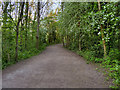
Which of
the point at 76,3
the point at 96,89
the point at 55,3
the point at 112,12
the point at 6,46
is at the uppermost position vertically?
the point at 55,3

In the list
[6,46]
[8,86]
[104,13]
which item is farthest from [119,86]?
[6,46]

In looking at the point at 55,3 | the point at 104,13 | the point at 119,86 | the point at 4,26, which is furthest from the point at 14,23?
the point at 55,3

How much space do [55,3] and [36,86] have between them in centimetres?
1332

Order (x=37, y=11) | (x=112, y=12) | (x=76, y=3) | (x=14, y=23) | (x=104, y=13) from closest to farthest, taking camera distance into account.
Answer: (x=112, y=12)
(x=104, y=13)
(x=14, y=23)
(x=76, y=3)
(x=37, y=11)

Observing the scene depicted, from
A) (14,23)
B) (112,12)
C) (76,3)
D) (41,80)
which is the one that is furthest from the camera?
(76,3)

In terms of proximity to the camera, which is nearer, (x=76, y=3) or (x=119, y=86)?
(x=119, y=86)

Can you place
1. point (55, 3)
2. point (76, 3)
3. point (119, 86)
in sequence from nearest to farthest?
point (119, 86) < point (76, 3) < point (55, 3)

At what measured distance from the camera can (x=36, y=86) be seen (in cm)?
326

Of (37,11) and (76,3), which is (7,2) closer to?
(76,3)

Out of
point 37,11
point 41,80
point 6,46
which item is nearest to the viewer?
point 41,80

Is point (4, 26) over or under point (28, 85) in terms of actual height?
over

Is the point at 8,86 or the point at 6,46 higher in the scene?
the point at 6,46

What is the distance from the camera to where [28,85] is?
333cm

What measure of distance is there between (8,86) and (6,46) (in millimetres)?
3208
